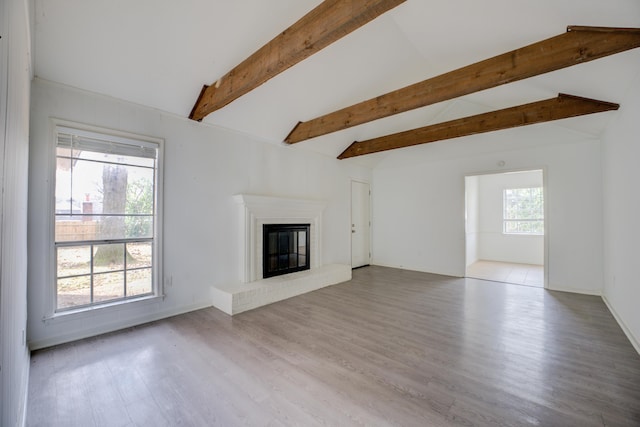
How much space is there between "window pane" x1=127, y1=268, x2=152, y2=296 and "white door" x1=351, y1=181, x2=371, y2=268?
14.0ft

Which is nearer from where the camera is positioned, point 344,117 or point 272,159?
point 344,117

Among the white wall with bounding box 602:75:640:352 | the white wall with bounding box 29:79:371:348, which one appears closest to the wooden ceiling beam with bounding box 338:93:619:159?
the white wall with bounding box 602:75:640:352

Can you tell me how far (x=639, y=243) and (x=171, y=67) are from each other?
16.3 feet

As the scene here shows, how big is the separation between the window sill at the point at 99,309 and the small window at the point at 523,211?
839 cm

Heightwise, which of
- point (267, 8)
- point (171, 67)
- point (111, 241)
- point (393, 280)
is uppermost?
point (267, 8)

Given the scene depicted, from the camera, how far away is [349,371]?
2.22 metres

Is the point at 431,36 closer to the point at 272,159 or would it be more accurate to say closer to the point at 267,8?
the point at 267,8

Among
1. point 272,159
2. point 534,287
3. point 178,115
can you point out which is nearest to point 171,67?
point 178,115

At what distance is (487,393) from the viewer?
1933 millimetres

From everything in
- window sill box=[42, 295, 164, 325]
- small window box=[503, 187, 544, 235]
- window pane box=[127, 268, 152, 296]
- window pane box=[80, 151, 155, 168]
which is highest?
window pane box=[80, 151, 155, 168]

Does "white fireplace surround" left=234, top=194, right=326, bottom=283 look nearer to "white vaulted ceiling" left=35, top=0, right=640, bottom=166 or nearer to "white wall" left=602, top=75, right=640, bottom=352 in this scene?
"white vaulted ceiling" left=35, top=0, right=640, bottom=166

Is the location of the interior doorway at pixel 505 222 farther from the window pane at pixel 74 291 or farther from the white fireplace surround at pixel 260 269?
the window pane at pixel 74 291

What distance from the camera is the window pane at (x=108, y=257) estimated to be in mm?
2932

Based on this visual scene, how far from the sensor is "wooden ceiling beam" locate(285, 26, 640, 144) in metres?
2.14
